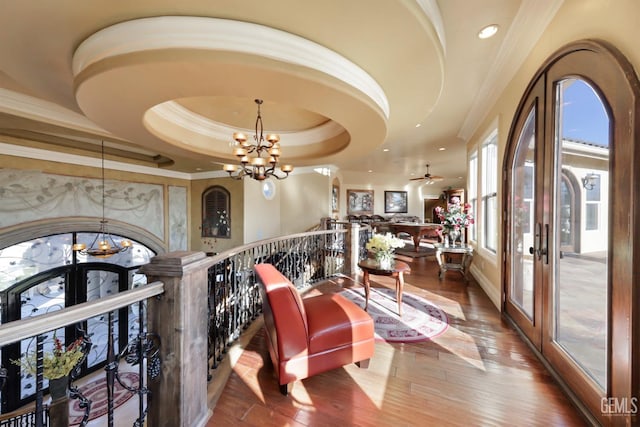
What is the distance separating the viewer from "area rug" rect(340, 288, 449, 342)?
2.59 m

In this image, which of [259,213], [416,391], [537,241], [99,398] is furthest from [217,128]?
[99,398]

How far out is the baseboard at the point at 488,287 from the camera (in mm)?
3172

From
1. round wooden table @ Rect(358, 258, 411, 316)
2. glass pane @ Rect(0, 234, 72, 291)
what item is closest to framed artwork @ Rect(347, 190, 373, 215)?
round wooden table @ Rect(358, 258, 411, 316)

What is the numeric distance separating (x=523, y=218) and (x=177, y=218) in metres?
8.07

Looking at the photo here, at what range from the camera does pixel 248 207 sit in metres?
6.95

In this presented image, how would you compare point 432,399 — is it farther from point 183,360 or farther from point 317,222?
point 317,222

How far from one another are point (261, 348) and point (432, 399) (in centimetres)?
153

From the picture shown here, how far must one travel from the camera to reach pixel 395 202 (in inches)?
489

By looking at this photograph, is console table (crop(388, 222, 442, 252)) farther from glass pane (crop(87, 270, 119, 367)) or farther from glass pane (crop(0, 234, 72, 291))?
glass pane (crop(0, 234, 72, 291))

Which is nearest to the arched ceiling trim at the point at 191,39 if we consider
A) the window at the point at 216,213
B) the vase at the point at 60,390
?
the vase at the point at 60,390

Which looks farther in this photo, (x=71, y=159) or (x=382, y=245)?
(x=71, y=159)

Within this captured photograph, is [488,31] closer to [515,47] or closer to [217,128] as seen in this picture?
[515,47]

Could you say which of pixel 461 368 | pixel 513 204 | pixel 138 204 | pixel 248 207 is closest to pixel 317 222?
pixel 248 207

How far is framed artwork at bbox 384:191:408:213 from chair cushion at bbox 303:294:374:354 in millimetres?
10645
